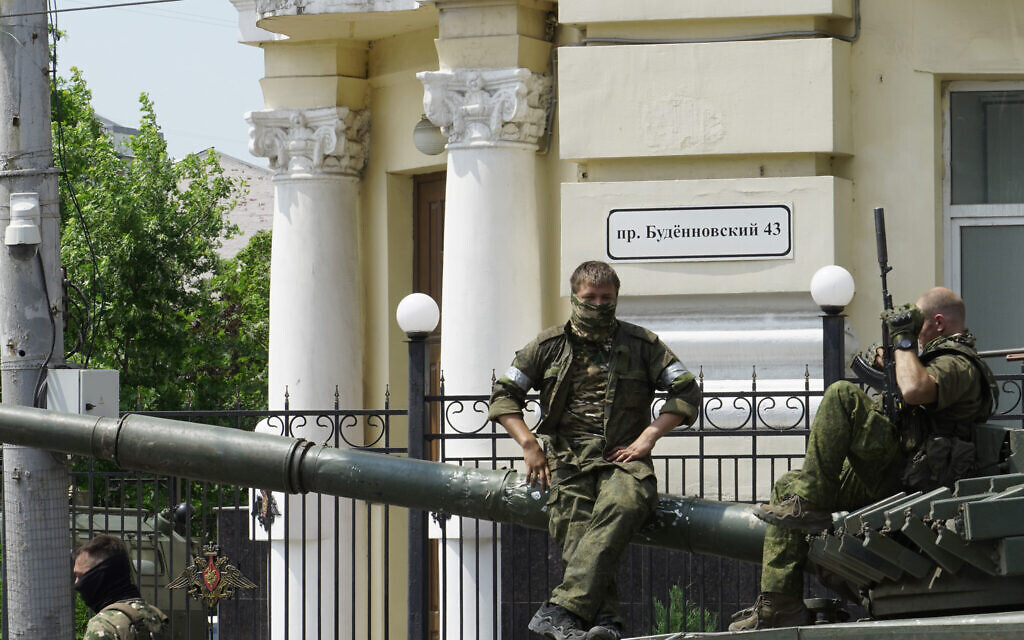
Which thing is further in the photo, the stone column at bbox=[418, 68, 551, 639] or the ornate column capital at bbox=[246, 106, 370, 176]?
the ornate column capital at bbox=[246, 106, 370, 176]

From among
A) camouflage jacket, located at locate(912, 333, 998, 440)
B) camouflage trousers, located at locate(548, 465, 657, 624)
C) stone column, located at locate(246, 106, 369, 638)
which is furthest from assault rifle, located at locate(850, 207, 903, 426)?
stone column, located at locate(246, 106, 369, 638)

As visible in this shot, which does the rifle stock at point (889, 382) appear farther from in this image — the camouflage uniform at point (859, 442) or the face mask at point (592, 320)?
the face mask at point (592, 320)

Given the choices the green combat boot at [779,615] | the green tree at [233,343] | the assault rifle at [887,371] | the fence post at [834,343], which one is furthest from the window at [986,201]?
the green tree at [233,343]

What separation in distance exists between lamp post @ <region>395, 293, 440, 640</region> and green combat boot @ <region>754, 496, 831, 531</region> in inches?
125

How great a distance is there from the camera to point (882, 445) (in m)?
6.41

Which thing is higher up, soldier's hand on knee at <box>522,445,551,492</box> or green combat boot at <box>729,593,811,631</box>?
soldier's hand on knee at <box>522,445,551,492</box>

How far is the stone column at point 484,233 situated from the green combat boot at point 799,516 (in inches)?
176

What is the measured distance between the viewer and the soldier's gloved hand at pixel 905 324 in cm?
638

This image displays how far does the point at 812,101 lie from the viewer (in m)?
10.4

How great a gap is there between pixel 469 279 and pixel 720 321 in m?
1.59

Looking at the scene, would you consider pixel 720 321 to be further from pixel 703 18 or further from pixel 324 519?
pixel 324 519

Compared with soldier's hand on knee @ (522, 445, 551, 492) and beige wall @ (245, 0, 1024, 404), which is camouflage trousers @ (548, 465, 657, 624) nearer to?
soldier's hand on knee @ (522, 445, 551, 492)

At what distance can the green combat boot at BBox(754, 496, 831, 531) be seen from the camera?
6.43 meters

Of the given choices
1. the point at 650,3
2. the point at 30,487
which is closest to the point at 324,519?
the point at 30,487
